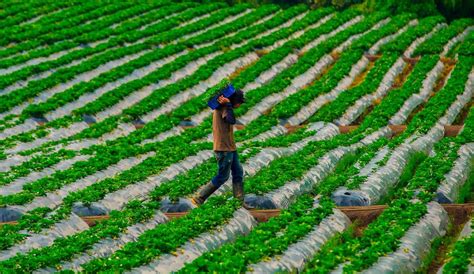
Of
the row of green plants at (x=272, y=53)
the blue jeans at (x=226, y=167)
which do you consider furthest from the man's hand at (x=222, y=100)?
the row of green plants at (x=272, y=53)

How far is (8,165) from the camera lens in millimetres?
20844

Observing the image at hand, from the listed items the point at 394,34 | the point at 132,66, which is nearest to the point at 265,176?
the point at 132,66

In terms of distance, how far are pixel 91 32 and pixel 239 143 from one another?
18.0 metres

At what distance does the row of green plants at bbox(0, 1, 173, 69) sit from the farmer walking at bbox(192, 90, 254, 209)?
16.6 meters

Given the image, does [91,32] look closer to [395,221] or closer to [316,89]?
[316,89]

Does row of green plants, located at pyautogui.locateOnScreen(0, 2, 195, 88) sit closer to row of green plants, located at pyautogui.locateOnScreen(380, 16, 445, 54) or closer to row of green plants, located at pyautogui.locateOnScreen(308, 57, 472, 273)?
row of green plants, located at pyautogui.locateOnScreen(380, 16, 445, 54)

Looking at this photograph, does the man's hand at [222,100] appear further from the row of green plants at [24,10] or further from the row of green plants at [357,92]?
the row of green plants at [24,10]

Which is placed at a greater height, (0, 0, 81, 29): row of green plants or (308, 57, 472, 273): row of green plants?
(0, 0, 81, 29): row of green plants

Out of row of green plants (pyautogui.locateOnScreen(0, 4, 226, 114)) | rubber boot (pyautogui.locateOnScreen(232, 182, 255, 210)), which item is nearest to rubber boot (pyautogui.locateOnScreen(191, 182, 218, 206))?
rubber boot (pyautogui.locateOnScreen(232, 182, 255, 210))

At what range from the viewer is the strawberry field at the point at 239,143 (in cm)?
1510

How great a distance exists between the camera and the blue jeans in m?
17.5

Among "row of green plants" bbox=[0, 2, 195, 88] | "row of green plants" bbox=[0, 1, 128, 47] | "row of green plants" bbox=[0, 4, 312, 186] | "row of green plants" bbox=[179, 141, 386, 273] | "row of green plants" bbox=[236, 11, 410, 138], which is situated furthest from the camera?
"row of green plants" bbox=[0, 1, 128, 47]

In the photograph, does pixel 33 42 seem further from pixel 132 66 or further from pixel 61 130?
pixel 61 130

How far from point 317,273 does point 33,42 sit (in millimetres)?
25248
